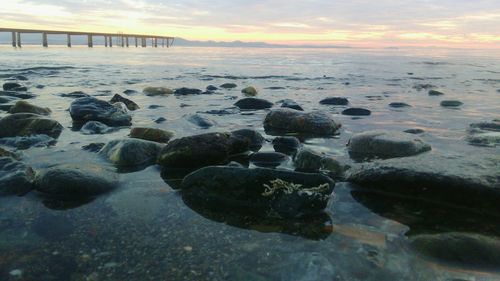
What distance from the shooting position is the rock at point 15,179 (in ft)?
15.4

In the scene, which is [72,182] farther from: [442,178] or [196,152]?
[442,178]

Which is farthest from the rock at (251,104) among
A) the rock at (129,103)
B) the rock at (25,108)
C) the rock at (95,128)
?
the rock at (25,108)

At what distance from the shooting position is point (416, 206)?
4488 millimetres

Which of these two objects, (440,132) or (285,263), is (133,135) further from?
(440,132)

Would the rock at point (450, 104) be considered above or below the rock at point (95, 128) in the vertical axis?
above

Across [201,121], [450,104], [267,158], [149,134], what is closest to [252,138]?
[267,158]

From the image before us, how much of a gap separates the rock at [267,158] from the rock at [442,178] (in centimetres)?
121

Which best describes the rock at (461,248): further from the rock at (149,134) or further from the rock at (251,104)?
the rock at (251,104)

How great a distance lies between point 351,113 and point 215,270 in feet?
26.6

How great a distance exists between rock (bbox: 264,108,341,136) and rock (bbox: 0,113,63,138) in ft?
13.3

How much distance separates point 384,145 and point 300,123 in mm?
2264

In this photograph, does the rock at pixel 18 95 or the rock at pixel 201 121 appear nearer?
the rock at pixel 201 121

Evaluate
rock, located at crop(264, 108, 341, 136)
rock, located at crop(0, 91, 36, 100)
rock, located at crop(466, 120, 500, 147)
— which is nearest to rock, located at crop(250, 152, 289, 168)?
rock, located at crop(264, 108, 341, 136)

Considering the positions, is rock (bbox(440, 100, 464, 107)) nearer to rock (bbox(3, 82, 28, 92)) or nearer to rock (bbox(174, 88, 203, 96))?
rock (bbox(174, 88, 203, 96))
